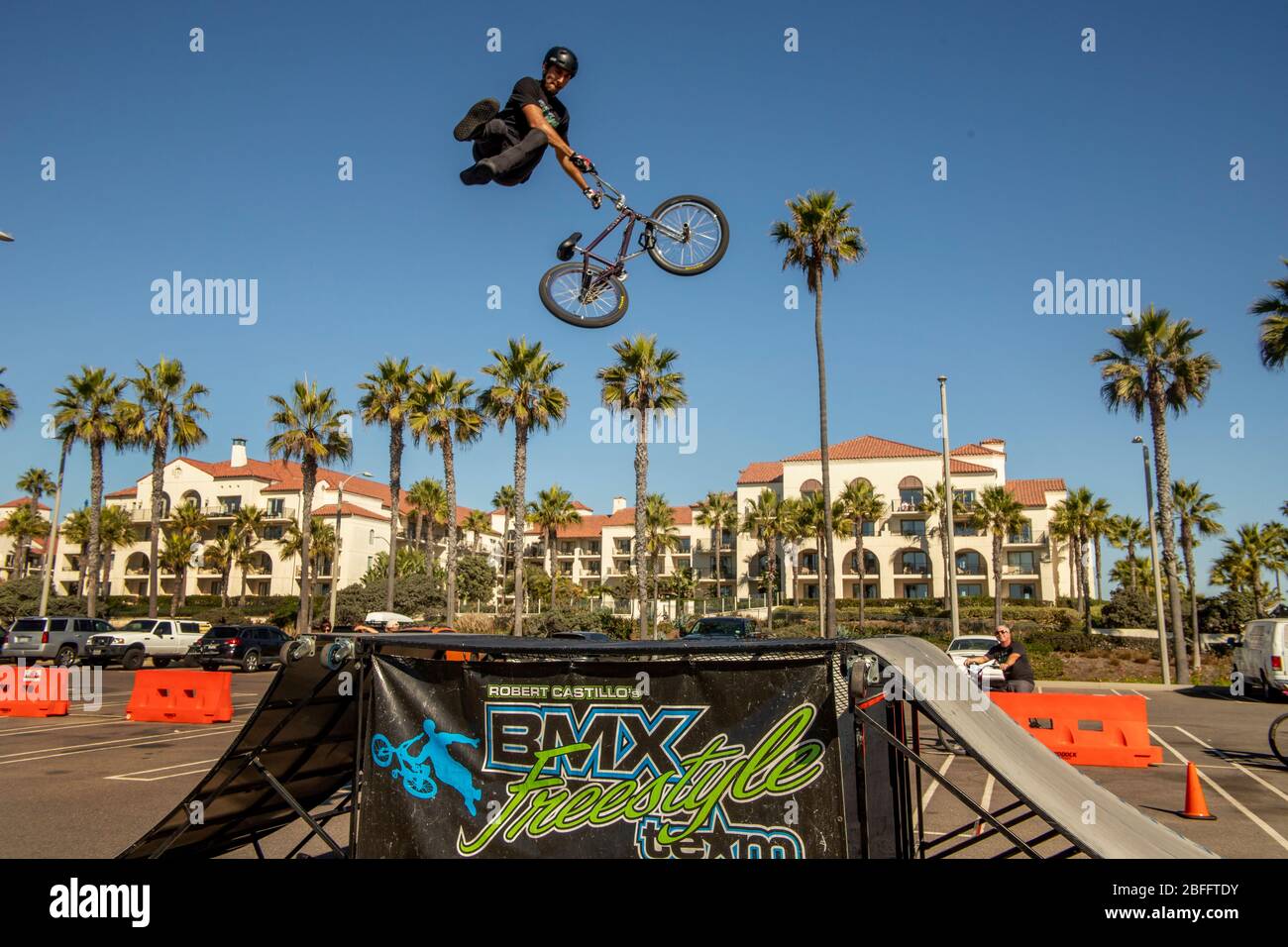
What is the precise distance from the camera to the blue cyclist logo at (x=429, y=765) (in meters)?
4.63

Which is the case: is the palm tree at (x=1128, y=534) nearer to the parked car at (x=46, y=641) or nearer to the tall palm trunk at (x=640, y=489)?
the tall palm trunk at (x=640, y=489)

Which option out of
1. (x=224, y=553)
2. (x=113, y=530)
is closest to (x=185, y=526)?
(x=224, y=553)

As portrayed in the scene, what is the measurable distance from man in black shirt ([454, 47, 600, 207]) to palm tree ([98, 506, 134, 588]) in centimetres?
7365

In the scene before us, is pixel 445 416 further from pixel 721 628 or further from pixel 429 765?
pixel 429 765

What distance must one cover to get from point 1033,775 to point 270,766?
429 cm

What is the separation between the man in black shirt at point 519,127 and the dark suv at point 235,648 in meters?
25.9

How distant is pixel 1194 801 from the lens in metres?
9.27

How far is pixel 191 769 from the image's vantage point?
1195 cm

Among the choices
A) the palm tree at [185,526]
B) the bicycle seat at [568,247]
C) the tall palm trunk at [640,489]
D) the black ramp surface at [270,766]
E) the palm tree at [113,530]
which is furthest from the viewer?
the palm tree at [113,530]

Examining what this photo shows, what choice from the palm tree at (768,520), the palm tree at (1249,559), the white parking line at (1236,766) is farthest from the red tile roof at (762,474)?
the white parking line at (1236,766)

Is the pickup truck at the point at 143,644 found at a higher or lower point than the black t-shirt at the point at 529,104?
lower

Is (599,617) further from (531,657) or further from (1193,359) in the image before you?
(531,657)

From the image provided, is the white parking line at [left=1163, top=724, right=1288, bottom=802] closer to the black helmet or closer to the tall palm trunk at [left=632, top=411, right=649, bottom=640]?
the black helmet
